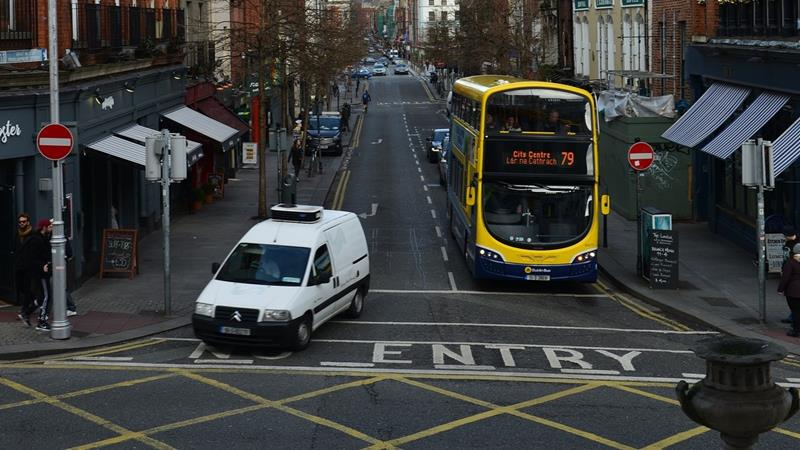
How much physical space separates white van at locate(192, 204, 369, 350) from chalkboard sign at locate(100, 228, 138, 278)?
5.79 meters

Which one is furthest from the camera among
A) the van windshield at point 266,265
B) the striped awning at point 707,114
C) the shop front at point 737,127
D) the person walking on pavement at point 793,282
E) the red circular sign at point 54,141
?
the striped awning at point 707,114

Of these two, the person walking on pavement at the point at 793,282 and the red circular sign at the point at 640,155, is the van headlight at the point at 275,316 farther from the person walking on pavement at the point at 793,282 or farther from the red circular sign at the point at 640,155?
the red circular sign at the point at 640,155

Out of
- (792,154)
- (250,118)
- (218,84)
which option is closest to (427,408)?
(792,154)

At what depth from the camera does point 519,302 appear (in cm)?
2248

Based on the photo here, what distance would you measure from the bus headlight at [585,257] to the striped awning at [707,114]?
718cm

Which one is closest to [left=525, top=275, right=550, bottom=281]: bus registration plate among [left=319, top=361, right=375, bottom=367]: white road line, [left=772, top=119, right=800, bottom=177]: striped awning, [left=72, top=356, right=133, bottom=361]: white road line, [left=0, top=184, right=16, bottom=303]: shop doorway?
[left=772, top=119, right=800, bottom=177]: striped awning

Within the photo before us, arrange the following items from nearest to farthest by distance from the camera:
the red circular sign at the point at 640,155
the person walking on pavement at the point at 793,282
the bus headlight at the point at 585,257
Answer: the person walking on pavement at the point at 793,282 < the bus headlight at the point at 585,257 < the red circular sign at the point at 640,155

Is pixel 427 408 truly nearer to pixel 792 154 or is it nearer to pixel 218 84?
pixel 792 154

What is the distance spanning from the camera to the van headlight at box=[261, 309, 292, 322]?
16562mm

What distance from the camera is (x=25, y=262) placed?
1861cm

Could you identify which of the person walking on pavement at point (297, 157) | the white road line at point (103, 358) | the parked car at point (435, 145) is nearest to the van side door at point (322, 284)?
the white road line at point (103, 358)

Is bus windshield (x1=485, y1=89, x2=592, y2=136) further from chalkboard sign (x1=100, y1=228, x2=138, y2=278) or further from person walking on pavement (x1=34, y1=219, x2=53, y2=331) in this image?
person walking on pavement (x1=34, y1=219, x2=53, y2=331)

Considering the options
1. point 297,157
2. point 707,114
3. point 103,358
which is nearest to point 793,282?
point 103,358

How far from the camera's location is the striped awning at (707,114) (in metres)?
28.7
